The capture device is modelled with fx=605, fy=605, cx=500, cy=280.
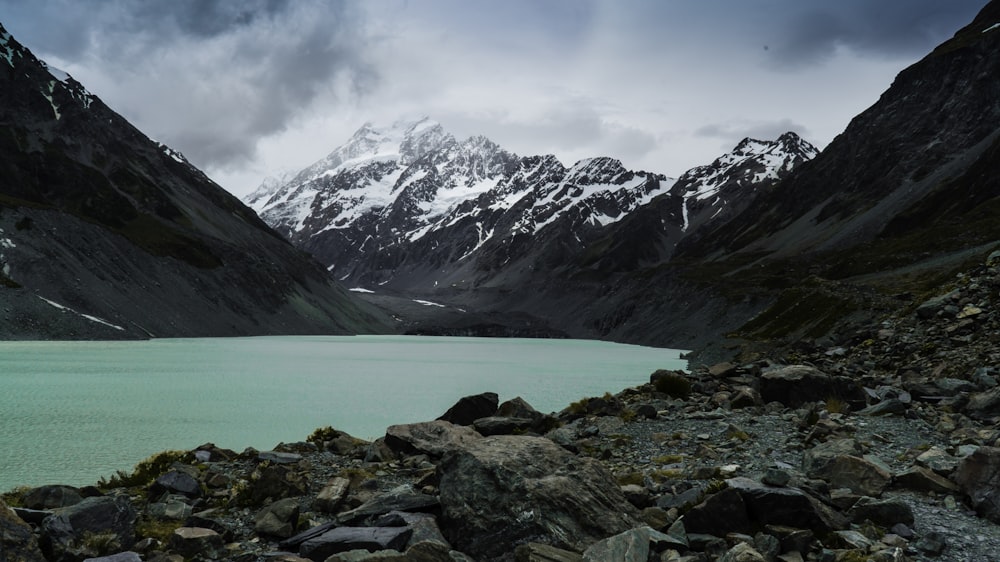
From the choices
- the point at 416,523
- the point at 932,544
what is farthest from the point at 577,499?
A: the point at 932,544

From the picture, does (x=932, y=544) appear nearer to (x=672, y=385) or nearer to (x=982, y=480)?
(x=982, y=480)

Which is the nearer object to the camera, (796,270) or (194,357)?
(194,357)

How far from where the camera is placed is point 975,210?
122 meters

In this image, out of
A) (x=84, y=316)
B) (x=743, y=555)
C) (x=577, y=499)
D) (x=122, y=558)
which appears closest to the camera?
(x=743, y=555)

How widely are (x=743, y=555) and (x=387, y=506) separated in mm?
7066

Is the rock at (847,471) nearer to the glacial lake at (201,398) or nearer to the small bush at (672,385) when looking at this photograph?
the small bush at (672,385)

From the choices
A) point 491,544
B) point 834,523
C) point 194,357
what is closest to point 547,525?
point 491,544

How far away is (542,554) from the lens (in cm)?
966

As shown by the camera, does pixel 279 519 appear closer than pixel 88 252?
Yes

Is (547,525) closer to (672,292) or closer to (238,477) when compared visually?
(238,477)

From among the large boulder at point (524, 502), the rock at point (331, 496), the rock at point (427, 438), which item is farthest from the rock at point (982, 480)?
the rock at point (427, 438)

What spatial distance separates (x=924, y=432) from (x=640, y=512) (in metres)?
11.7

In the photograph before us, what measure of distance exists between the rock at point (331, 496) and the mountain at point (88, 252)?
378 ft

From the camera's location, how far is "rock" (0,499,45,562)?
9492 millimetres
